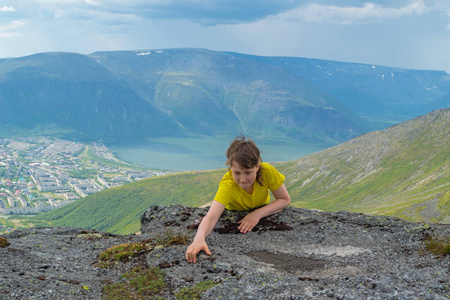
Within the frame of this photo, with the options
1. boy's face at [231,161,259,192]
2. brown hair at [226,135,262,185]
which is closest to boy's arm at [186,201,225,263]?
boy's face at [231,161,259,192]

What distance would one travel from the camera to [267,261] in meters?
13.9

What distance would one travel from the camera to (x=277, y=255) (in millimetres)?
14688

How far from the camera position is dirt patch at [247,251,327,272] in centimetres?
1319

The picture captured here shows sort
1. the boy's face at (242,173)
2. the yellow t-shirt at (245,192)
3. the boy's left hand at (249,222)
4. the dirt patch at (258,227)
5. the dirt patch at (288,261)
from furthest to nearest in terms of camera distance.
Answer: the dirt patch at (258,227), the boy's left hand at (249,222), the yellow t-shirt at (245,192), the dirt patch at (288,261), the boy's face at (242,173)

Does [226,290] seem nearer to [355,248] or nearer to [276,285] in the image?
[276,285]

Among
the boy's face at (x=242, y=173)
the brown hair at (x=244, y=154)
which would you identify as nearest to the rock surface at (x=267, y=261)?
the boy's face at (x=242, y=173)

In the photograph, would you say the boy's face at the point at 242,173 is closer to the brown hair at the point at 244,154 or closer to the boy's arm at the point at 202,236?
the brown hair at the point at 244,154

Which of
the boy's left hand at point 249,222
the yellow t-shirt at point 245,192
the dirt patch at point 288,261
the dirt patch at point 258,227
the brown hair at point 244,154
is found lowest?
the dirt patch at point 288,261

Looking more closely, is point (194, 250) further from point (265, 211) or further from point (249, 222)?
point (265, 211)

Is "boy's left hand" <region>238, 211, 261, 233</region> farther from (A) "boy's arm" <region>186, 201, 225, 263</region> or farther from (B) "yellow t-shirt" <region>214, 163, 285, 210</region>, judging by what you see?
(A) "boy's arm" <region>186, 201, 225, 263</region>

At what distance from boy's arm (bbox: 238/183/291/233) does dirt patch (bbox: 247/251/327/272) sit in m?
1.67

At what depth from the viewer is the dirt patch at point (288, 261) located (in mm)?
13188

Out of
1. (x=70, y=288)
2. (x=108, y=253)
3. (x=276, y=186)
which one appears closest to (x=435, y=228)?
(x=276, y=186)

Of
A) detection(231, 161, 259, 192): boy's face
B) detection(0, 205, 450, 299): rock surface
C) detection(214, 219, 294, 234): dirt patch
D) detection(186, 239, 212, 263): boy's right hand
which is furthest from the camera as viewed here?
detection(214, 219, 294, 234): dirt patch
